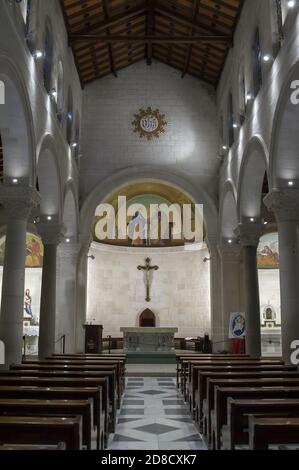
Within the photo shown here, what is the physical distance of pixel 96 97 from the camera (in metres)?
21.5

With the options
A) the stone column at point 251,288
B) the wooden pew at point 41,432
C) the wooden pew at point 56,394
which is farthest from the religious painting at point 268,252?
the wooden pew at point 41,432

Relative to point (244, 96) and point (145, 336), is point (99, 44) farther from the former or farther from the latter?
point (145, 336)

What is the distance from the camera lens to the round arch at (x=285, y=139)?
1064 centimetres

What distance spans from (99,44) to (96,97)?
→ 283 cm

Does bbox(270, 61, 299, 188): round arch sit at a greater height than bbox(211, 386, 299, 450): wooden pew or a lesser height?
greater

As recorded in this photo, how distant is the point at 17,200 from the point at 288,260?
22.9 feet

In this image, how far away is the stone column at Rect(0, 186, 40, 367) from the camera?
1088cm

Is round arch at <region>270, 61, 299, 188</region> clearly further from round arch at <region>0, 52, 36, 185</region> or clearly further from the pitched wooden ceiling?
the pitched wooden ceiling

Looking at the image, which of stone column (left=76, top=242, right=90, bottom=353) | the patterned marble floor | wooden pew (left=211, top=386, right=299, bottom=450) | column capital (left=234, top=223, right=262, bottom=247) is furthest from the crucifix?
wooden pew (left=211, top=386, right=299, bottom=450)

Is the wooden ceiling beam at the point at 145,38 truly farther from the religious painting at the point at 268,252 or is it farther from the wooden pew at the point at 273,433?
the wooden pew at the point at 273,433

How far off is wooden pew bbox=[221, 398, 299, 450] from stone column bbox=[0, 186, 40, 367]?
259 inches

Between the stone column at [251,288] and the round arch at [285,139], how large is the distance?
4330 millimetres

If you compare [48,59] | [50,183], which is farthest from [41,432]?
Answer: [48,59]
